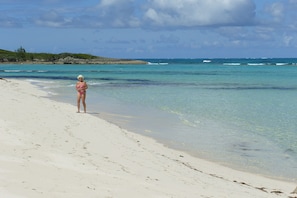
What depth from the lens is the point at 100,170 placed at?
9117mm

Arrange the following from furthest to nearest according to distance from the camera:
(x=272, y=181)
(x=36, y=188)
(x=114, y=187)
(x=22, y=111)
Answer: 1. (x=22, y=111)
2. (x=272, y=181)
3. (x=114, y=187)
4. (x=36, y=188)

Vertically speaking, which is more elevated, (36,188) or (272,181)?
(36,188)

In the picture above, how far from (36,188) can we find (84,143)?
5.69 metres

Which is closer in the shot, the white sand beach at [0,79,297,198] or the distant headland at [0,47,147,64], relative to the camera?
the white sand beach at [0,79,297,198]

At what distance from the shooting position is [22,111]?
17734mm

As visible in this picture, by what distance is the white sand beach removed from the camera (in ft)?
24.3

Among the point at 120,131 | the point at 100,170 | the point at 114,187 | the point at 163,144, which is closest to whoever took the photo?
the point at 114,187

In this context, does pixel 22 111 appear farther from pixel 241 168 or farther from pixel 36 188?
pixel 36 188

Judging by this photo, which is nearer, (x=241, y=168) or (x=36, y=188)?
(x=36, y=188)

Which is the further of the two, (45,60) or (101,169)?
(45,60)

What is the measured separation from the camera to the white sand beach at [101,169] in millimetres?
7406

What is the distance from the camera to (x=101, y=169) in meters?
9.26

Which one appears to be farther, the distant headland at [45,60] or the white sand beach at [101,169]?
the distant headland at [45,60]

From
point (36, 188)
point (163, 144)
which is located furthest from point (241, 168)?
point (36, 188)
